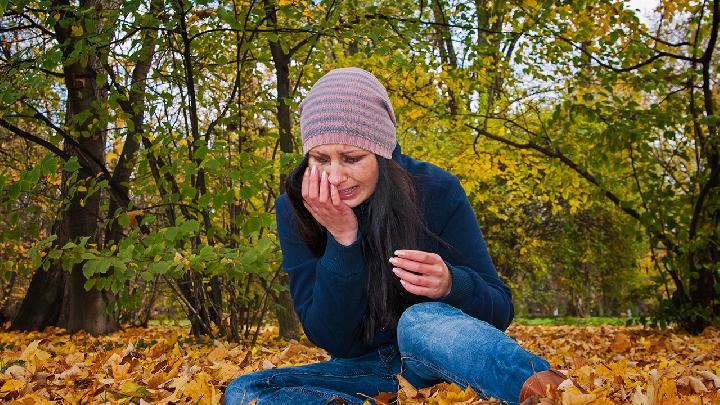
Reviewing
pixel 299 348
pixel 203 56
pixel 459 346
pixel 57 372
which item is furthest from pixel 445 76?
pixel 459 346

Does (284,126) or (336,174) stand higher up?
(284,126)

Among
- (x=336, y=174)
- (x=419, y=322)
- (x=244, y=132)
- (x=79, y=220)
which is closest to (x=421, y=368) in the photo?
(x=419, y=322)

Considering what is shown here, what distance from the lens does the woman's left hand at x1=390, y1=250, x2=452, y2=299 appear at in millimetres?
1882

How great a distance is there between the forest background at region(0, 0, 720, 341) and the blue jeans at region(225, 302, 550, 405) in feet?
4.17

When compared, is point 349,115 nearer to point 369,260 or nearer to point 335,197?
point 335,197

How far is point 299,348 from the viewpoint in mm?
4812

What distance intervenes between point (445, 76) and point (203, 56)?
2905mm

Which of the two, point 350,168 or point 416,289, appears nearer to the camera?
point 416,289

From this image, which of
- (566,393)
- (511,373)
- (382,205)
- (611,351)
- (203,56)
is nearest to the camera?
(566,393)

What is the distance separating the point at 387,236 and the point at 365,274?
0.16 meters

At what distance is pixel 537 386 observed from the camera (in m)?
1.46

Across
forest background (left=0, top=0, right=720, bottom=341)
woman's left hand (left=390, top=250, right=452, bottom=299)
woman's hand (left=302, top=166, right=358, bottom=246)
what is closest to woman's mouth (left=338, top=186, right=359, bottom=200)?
woman's hand (left=302, top=166, right=358, bottom=246)

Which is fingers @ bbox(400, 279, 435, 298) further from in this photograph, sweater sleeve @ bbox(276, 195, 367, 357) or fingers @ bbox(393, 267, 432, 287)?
sweater sleeve @ bbox(276, 195, 367, 357)

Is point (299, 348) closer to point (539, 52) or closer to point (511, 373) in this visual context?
point (511, 373)
